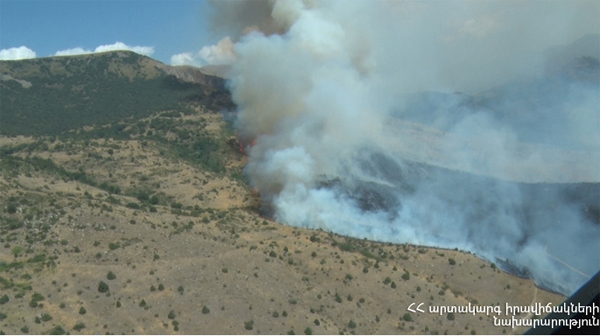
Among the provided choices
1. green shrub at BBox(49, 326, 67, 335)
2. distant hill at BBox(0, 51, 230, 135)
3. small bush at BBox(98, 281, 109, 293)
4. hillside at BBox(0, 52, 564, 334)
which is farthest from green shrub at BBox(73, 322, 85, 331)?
distant hill at BBox(0, 51, 230, 135)

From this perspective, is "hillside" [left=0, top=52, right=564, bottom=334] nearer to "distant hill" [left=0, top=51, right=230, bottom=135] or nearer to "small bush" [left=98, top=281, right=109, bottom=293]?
"small bush" [left=98, top=281, right=109, bottom=293]

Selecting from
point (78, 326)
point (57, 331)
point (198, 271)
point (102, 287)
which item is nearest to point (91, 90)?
point (198, 271)

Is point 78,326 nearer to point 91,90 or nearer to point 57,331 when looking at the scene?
point 57,331

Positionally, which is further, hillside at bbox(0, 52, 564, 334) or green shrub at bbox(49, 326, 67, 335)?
hillside at bbox(0, 52, 564, 334)

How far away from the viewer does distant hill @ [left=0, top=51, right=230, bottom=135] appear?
8538 cm

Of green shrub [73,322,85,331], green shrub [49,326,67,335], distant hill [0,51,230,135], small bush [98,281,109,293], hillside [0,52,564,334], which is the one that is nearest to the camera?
green shrub [49,326,67,335]

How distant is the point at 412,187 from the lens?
173ft

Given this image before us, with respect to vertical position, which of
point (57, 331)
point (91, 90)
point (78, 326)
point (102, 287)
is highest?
point (91, 90)

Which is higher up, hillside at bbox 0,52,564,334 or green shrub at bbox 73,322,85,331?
hillside at bbox 0,52,564,334

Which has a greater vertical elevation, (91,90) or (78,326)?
(91,90)

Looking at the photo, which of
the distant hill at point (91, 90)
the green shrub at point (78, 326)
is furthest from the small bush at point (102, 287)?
the distant hill at point (91, 90)

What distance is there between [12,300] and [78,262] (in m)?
4.58

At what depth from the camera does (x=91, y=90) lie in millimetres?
101062

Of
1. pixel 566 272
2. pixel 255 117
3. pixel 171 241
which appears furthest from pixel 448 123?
pixel 171 241
